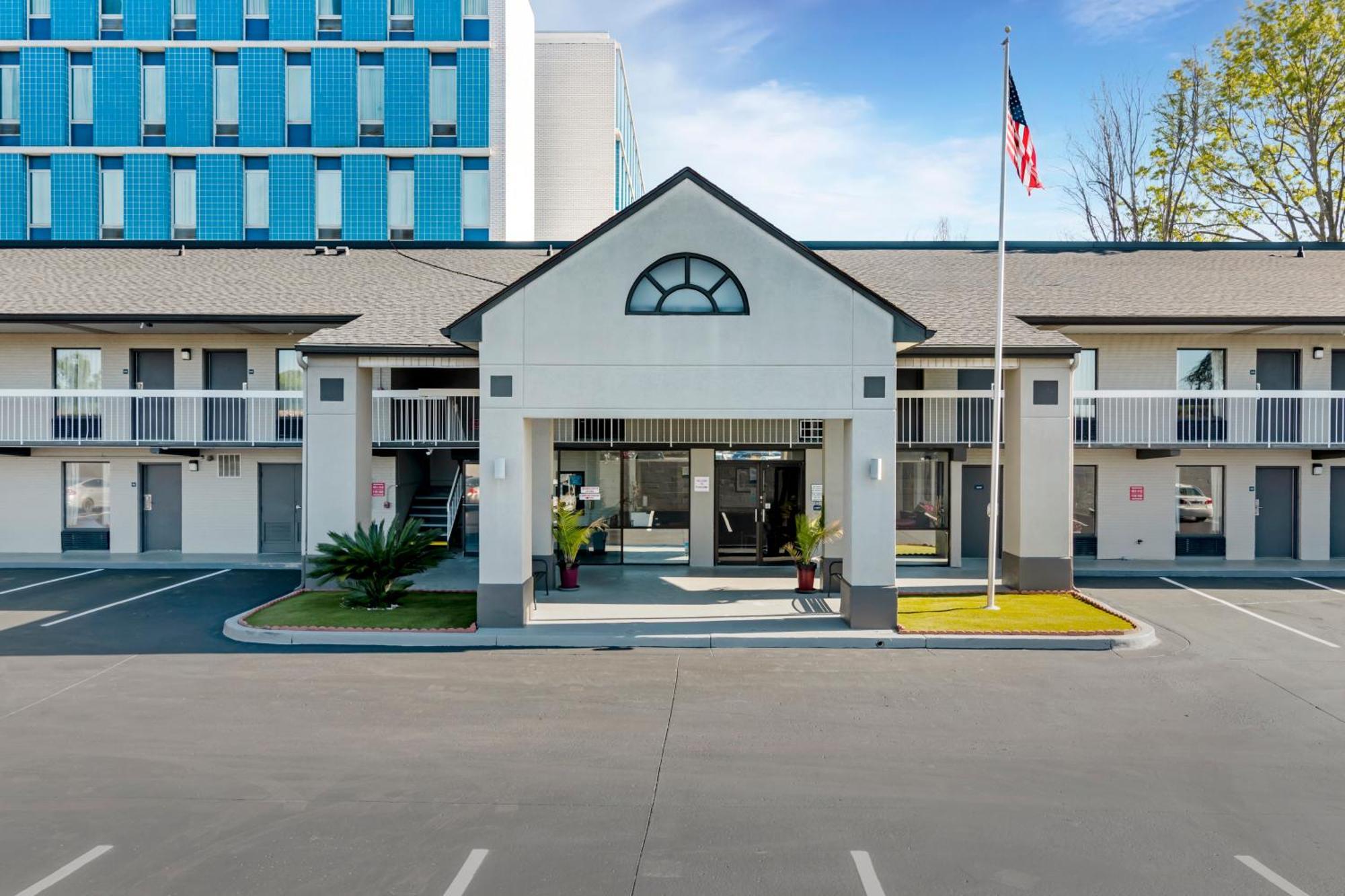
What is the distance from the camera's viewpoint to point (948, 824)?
6.61 metres

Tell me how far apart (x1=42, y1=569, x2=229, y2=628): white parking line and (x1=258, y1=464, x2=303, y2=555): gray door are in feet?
6.65

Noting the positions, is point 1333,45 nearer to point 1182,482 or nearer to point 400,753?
point 1182,482

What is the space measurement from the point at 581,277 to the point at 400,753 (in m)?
7.63

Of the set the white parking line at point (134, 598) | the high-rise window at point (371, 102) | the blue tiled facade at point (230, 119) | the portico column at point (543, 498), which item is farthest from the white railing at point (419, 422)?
the high-rise window at point (371, 102)

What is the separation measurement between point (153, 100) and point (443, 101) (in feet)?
37.6

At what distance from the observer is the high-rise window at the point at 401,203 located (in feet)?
114

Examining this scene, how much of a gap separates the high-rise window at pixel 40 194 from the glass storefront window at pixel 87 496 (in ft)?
63.6

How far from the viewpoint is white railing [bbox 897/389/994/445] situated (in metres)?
17.9

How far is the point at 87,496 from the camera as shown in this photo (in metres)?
20.6

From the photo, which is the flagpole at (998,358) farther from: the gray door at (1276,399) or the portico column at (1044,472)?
the gray door at (1276,399)

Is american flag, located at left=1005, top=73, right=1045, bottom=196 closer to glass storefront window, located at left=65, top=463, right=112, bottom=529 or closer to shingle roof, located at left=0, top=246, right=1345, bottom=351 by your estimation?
shingle roof, located at left=0, top=246, right=1345, bottom=351

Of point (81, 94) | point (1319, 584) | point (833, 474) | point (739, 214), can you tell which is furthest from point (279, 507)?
point (81, 94)

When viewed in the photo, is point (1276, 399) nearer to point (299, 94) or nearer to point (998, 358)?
point (998, 358)

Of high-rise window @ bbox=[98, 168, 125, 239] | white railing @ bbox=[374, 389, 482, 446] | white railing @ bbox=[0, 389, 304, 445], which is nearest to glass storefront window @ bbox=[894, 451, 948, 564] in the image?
white railing @ bbox=[374, 389, 482, 446]
